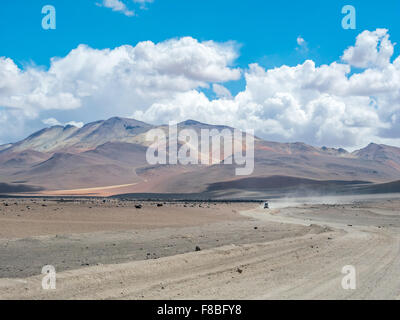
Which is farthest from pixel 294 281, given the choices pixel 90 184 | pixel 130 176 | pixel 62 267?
pixel 130 176

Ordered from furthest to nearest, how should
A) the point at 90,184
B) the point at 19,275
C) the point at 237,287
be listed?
the point at 90,184 < the point at 19,275 < the point at 237,287

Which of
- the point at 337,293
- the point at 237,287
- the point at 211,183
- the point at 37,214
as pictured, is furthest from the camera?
the point at 211,183

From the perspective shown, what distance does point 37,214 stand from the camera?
32281mm

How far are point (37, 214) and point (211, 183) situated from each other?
4652 inches

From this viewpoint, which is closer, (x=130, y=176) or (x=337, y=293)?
(x=337, y=293)

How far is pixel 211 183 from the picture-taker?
149m

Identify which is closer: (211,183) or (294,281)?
(294,281)
